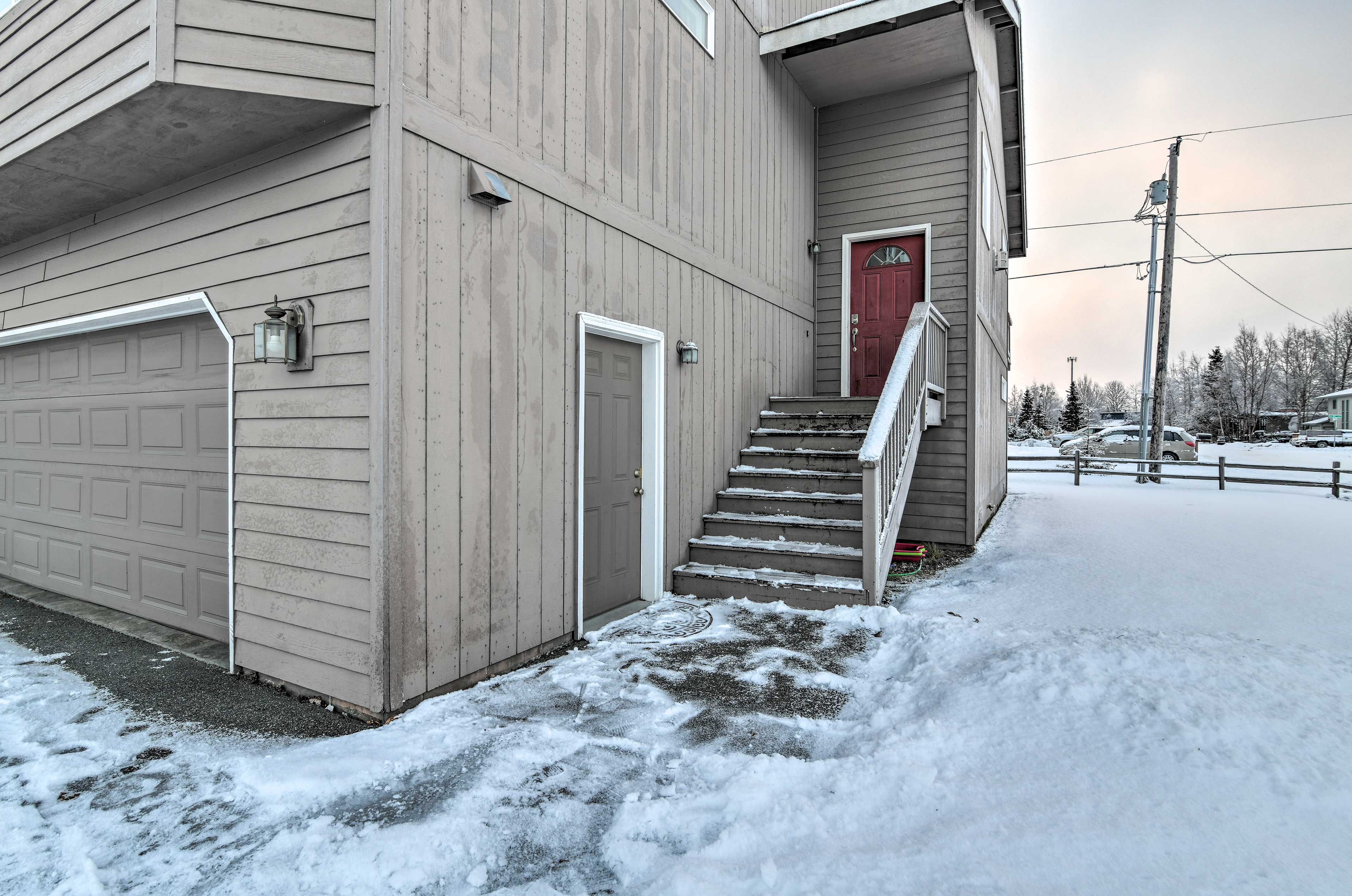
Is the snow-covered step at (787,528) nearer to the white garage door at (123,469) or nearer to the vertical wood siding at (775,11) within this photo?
the white garage door at (123,469)

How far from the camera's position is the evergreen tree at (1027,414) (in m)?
46.3

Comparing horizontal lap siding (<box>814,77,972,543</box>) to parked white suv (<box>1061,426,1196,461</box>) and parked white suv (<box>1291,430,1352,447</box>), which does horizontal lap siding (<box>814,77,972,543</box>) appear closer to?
parked white suv (<box>1061,426,1196,461</box>)

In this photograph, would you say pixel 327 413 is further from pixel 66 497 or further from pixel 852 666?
pixel 66 497

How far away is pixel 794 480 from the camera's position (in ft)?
18.7

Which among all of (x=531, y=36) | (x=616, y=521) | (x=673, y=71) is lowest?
(x=616, y=521)

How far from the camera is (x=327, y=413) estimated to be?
9.94 ft

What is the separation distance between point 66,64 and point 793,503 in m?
5.11

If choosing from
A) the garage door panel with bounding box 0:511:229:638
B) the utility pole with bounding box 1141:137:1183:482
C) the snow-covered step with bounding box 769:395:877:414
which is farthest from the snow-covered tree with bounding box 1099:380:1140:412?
the garage door panel with bounding box 0:511:229:638

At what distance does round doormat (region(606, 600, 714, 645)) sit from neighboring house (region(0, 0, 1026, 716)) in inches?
8.9

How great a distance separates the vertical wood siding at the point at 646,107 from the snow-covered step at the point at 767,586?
270 centimetres

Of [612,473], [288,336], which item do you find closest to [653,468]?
[612,473]

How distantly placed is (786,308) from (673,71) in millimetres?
2782

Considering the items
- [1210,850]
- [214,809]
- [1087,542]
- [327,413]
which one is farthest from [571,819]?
[1087,542]

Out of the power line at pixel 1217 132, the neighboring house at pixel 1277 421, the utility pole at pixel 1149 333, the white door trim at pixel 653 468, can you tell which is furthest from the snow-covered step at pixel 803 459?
the neighboring house at pixel 1277 421
